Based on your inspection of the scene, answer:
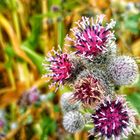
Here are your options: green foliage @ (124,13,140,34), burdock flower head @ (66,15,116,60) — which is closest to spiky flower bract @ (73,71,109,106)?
burdock flower head @ (66,15,116,60)

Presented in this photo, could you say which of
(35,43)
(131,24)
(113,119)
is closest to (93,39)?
(113,119)

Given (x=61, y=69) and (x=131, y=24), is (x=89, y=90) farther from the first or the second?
(x=131, y=24)

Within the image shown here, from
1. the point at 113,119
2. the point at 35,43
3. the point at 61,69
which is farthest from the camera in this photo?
the point at 35,43

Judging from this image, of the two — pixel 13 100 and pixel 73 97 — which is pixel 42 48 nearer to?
pixel 13 100

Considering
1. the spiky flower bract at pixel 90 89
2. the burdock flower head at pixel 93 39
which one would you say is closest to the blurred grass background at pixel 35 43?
the burdock flower head at pixel 93 39

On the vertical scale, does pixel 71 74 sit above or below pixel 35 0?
below

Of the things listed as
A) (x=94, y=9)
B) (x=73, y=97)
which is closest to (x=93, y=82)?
(x=73, y=97)
